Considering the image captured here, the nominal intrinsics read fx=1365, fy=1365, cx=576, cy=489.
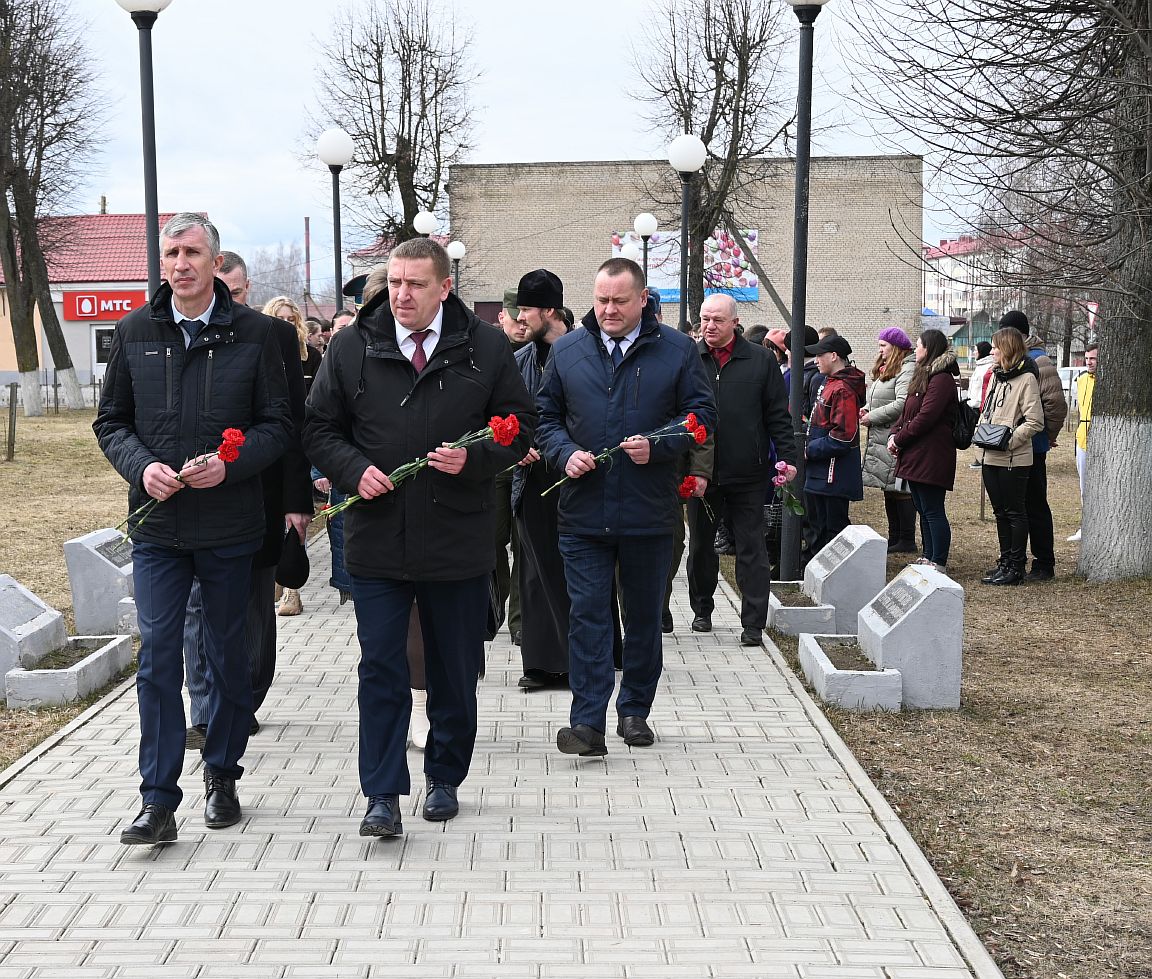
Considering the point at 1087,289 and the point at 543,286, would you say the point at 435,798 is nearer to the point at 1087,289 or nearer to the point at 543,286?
the point at 543,286

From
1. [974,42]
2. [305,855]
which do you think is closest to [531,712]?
[305,855]

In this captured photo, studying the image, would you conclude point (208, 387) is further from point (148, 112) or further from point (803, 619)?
point (148, 112)

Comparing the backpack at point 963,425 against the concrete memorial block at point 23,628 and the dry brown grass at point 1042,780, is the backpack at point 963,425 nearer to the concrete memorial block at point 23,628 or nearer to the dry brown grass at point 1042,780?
the dry brown grass at point 1042,780

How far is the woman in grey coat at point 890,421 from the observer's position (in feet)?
39.2

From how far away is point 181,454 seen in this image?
15.5 ft

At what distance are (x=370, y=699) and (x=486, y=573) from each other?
606mm

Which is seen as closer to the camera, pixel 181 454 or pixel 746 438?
pixel 181 454

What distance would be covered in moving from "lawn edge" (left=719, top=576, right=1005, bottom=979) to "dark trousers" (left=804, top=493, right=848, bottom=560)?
4040 mm

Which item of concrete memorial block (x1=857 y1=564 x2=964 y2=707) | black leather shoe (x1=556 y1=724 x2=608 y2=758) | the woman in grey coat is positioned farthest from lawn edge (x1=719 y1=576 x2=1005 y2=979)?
the woman in grey coat

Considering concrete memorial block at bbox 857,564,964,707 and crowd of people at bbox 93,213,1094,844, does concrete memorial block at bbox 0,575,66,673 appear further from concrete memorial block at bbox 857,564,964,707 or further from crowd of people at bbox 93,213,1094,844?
concrete memorial block at bbox 857,564,964,707

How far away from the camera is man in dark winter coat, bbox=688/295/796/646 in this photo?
8.34m

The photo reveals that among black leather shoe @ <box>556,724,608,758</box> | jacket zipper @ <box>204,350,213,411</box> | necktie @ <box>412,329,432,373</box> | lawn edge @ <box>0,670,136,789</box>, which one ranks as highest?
necktie @ <box>412,329,432,373</box>

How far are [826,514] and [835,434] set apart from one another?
809 millimetres

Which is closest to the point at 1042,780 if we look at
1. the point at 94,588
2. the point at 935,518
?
the point at 935,518
